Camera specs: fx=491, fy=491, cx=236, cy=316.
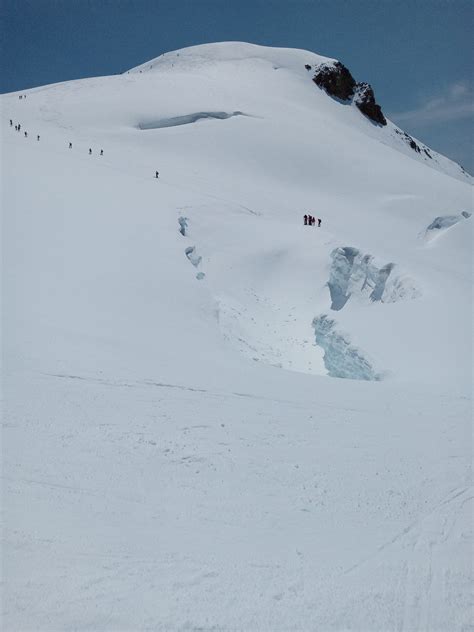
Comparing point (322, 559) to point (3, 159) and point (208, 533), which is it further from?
point (3, 159)

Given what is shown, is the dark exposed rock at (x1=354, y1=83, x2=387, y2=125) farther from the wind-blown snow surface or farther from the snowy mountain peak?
the wind-blown snow surface

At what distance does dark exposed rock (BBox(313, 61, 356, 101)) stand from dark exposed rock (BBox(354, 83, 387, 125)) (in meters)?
1.19

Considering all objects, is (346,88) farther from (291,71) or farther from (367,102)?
(291,71)

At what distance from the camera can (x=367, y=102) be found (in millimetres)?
72188

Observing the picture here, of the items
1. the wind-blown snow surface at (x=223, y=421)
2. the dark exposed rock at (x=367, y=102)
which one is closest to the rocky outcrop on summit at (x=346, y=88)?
the dark exposed rock at (x=367, y=102)

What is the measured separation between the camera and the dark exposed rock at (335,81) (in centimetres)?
7100

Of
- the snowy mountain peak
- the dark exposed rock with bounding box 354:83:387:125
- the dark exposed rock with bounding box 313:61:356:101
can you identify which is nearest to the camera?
the snowy mountain peak

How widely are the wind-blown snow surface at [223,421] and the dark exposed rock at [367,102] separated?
54505 millimetres

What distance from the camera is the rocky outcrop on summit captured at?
2800 inches

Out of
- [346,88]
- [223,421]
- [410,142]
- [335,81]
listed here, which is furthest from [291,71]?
[223,421]

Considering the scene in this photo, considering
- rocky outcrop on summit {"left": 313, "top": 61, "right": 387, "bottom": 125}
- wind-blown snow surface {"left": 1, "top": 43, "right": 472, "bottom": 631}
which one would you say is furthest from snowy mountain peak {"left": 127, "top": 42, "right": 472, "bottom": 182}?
wind-blown snow surface {"left": 1, "top": 43, "right": 472, "bottom": 631}

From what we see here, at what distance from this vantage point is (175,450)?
6930 mm

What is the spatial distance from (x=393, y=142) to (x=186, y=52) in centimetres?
3516

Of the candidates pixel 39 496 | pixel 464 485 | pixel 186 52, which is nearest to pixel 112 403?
pixel 39 496
